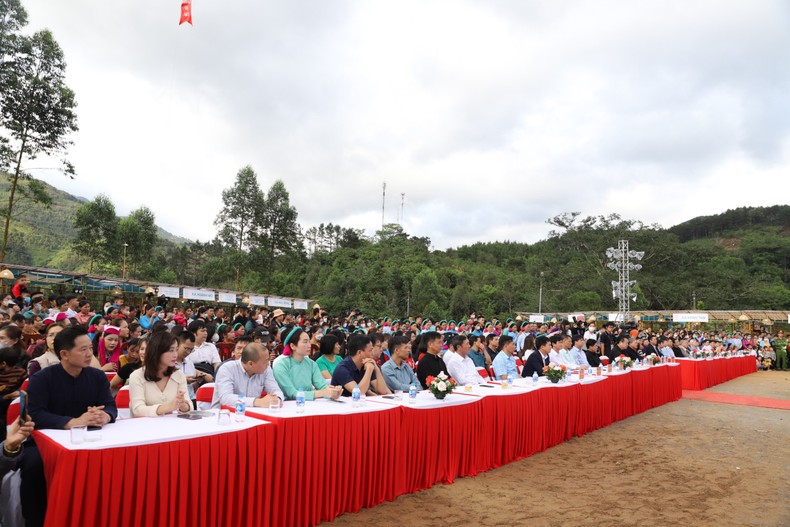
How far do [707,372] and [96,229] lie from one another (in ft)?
131

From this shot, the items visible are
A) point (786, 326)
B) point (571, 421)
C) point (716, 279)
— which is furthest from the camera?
point (716, 279)

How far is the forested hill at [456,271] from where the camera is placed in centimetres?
3688

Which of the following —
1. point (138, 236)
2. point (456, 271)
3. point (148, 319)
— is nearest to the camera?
point (148, 319)

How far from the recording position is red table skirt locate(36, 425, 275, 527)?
245 cm

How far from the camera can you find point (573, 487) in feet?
15.9

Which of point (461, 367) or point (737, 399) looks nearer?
point (461, 367)

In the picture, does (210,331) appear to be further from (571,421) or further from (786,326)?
(786,326)

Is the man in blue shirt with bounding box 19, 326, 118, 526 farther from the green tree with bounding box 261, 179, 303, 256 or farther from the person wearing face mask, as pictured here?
the green tree with bounding box 261, 179, 303, 256

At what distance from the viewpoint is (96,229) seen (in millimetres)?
37750

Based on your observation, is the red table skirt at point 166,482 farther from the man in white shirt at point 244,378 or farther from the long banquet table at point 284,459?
the man in white shirt at point 244,378

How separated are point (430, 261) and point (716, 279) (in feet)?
91.8

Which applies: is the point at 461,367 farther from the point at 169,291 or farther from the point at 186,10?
the point at 169,291

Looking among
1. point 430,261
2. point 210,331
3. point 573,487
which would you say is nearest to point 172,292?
point 210,331

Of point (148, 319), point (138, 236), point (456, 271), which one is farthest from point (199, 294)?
point (456, 271)
